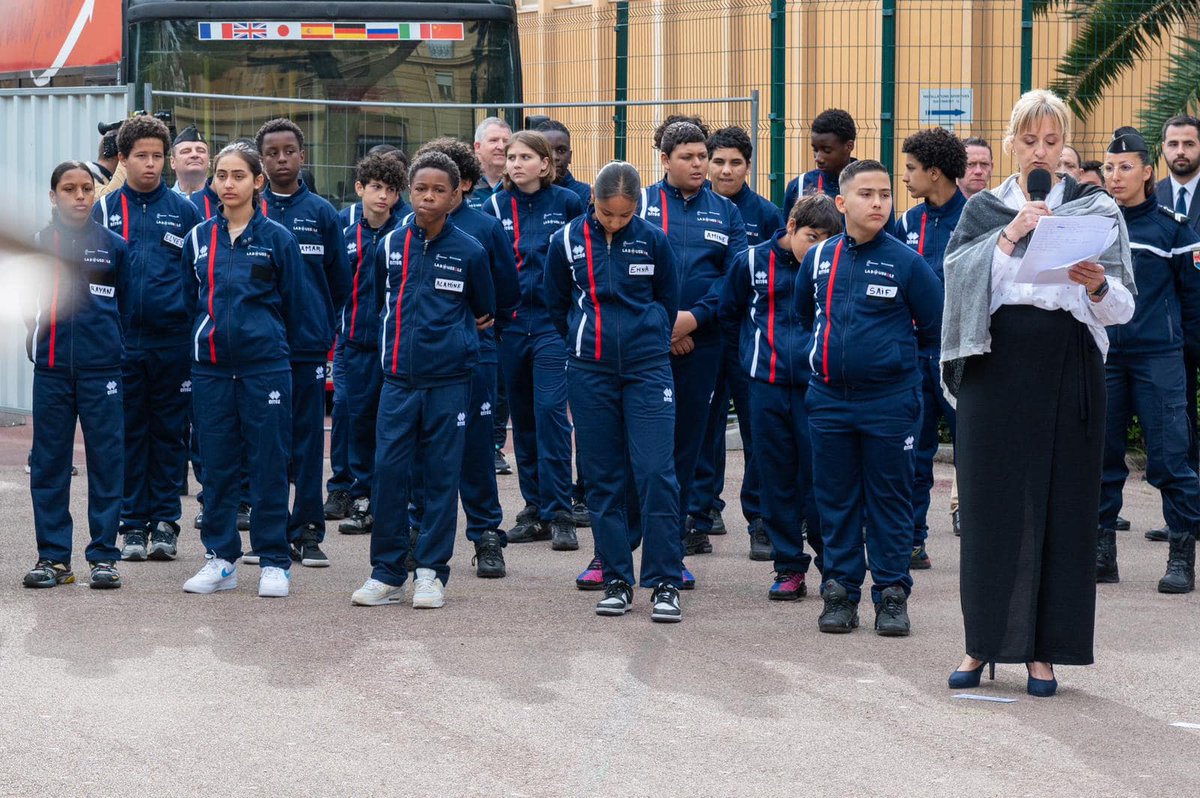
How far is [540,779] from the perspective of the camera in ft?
16.8

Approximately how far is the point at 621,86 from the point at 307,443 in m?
6.75

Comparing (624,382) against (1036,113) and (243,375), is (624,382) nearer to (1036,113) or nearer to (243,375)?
(243,375)

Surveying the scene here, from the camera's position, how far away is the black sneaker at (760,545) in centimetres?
878

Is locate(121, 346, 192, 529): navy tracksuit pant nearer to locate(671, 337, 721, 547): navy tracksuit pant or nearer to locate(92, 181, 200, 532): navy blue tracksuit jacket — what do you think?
locate(92, 181, 200, 532): navy blue tracksuit jacket

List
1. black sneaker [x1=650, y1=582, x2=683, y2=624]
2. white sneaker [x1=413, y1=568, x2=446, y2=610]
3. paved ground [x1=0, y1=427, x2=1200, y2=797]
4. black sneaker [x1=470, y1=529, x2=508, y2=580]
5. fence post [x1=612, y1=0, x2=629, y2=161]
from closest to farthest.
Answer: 1. paved ground [x1=0, y1=427, x2=1200, y2=797]
2. black sneaker [x1=650, y1=582, x2=683, y2=624]
3. white sneaker [x1=413, y1=568, x2=446, y2=610]
4. black sneaker [x1=470, y1=529, x2=508, y2=580]
5. fence post [x1=612, y1=0, x2=629, y2=161]

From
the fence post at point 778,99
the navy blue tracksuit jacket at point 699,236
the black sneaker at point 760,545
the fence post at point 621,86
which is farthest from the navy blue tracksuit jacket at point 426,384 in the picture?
the fence post at point 621,86

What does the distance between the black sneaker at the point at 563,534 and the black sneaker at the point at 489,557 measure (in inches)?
27.9

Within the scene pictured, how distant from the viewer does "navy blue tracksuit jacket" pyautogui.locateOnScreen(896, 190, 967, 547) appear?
852 cm

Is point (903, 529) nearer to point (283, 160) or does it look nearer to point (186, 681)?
point (186, 681)

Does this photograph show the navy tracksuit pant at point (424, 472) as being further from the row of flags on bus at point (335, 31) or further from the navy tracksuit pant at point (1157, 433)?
the row of flags on bus at point (335, 31)

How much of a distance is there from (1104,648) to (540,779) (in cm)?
272

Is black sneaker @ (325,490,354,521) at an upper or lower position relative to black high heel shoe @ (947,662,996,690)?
upper

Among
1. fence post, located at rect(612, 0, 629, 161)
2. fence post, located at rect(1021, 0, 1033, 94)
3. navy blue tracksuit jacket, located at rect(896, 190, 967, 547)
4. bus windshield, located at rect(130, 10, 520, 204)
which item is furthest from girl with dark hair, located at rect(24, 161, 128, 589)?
fence post, located at rect(1021, 0, 1033, 94)

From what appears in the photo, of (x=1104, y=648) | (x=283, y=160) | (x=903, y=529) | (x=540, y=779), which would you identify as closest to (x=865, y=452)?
(x=903, y=529)
